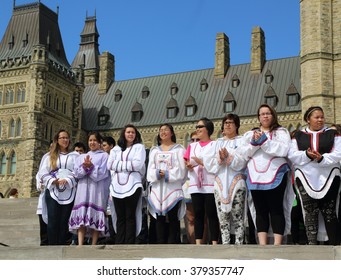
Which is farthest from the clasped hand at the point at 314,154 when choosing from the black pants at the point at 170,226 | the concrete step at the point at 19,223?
the concrete step at the point at 19,223

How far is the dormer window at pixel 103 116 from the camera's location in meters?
42.1

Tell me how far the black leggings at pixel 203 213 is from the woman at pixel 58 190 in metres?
1.67

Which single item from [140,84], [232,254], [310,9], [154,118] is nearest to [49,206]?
[232,254]

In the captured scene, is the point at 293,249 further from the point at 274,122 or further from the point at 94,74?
the point at 94,74

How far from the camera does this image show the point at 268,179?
615 cm

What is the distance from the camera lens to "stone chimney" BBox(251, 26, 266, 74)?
38719 millimetres

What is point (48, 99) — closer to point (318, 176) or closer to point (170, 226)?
point (170, 226)

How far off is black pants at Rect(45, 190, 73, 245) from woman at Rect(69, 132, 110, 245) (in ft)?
0.35

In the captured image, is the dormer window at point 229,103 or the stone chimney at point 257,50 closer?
the dormer window at point 229,103

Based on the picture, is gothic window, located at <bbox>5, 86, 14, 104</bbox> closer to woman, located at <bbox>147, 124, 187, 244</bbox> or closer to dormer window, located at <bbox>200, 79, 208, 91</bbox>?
dormer window, located at <bbox>200, 79, 208, 91</bbox>

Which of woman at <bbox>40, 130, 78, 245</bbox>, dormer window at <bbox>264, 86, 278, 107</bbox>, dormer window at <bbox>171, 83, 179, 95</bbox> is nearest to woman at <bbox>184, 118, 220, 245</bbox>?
woman at <bbox>40, 130, 78, 245</bbox>

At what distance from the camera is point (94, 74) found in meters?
51.5

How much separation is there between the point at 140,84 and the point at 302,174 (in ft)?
124

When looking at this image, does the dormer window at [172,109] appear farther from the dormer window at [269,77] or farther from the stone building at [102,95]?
the dormer window at [269,77]
